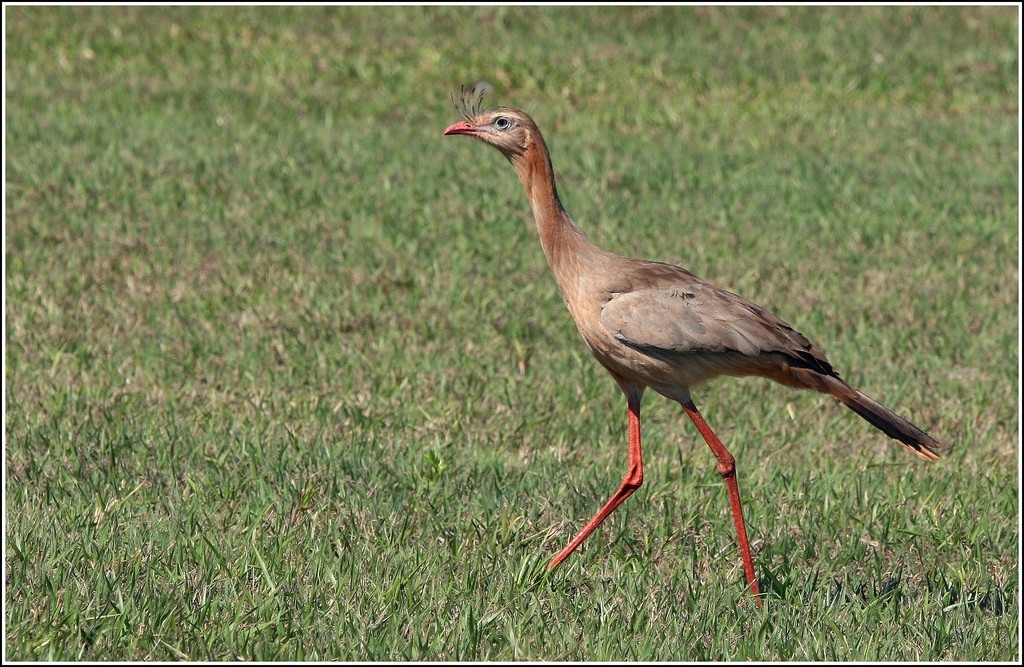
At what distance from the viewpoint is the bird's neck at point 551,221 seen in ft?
14.9

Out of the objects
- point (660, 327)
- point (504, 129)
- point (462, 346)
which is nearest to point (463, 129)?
point (504, 129)

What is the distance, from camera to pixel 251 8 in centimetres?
1463

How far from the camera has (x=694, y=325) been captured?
4359mm

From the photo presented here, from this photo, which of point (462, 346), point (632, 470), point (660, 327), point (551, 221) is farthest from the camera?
point (462, 346)

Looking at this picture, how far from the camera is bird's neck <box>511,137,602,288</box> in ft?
14.9

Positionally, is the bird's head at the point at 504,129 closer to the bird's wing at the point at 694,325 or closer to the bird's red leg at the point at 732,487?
the bird's wing at the point at 694,325

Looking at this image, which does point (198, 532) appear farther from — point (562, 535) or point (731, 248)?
point (731, 248)

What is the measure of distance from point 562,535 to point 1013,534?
1.79m

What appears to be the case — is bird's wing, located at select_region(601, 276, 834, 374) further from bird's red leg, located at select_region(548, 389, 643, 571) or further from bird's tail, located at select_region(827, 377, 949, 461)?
bird's red leg, located at select_region(548, 389, 643, 571)

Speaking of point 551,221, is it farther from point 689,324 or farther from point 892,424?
point 892,424

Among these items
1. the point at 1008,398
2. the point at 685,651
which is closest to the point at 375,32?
the point at 1008,398

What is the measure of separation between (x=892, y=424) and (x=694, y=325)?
758 mm

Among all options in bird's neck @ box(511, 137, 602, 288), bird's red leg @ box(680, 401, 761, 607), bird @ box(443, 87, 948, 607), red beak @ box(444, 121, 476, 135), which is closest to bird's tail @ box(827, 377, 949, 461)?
bird @ box(443, 87, 948, 607)

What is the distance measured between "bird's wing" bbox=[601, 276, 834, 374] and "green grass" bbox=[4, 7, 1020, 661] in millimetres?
763
